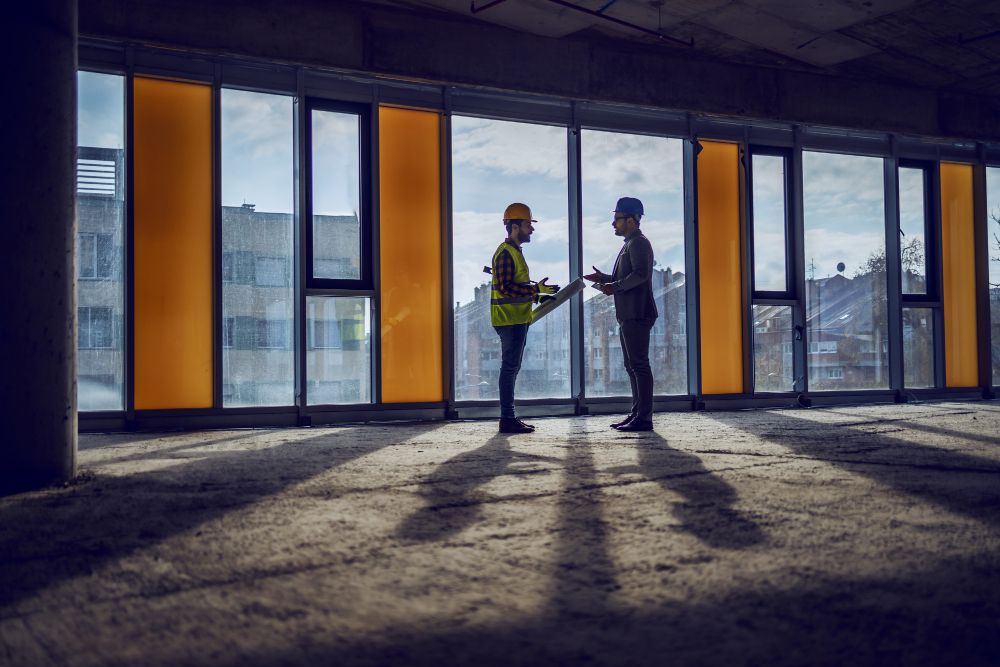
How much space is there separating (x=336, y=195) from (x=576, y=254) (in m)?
2.63

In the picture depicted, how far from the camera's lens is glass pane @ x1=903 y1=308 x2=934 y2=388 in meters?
11.1

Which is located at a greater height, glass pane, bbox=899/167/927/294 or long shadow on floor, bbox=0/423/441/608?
glass pane, bbox=899/167/927/294

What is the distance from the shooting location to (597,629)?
200cm

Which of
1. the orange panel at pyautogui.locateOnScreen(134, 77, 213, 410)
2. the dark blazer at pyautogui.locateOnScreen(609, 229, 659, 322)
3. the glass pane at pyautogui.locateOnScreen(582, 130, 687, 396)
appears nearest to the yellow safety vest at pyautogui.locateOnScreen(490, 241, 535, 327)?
the dark blazer at pyautogui.locateOnScreen(609, 229, 659, 322)

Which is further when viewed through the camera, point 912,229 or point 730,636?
point 912,229

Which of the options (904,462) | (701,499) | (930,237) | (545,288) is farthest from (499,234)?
(930,237)

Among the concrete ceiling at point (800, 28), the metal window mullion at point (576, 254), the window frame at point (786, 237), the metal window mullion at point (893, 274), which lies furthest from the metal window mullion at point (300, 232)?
the metal window mullion at point (893, 274)

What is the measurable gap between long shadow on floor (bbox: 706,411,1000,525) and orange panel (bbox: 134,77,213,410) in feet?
15.9

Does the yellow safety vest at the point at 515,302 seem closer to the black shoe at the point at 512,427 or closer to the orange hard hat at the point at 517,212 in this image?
the orange hard hat at the point at 517,212

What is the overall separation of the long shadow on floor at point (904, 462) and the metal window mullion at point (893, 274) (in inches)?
160

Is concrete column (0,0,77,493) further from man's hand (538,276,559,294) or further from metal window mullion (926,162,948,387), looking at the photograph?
metal window mullion (926,162,948,387)

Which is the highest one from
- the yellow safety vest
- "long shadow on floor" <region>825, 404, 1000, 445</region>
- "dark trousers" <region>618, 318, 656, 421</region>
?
the yellow safety vest

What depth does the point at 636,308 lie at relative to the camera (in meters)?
6.95

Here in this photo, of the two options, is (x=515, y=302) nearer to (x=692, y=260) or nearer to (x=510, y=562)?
(x=692, y=260)
